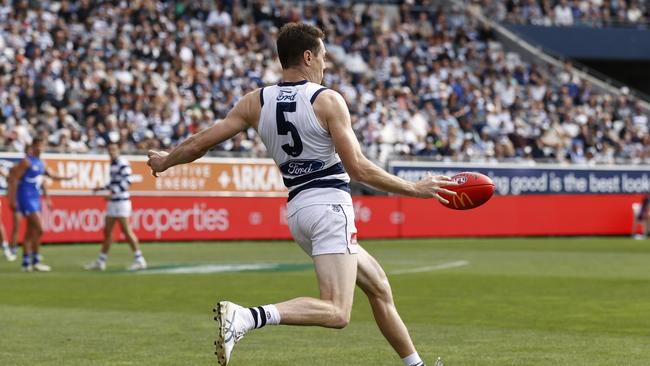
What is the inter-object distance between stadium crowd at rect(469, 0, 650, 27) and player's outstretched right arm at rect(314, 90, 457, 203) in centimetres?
4468

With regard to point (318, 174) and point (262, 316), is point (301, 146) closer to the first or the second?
point (318, 174)

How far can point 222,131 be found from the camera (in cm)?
816

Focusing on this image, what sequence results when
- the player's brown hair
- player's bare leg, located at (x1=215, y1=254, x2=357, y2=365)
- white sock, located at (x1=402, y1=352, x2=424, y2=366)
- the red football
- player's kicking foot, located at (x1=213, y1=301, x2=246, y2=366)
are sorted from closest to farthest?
player's kicking foot, located at (x1=213, y1=301, x2=246, y2=366), player's bare leg, located at (x1=215, y1=254, x2=357, y2=365), the player's brown hair, the red football, white sock, located at (x1=402, y1=352, x2=424, y2=366)

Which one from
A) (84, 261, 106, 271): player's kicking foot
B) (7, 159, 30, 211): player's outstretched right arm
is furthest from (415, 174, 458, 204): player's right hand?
(7, 159, 30, 211): player's outstretched right arm

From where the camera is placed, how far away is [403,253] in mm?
28266

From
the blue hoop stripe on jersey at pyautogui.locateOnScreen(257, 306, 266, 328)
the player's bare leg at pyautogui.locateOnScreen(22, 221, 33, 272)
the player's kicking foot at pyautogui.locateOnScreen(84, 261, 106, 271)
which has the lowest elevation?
the player's kicking foot at pyautogui.locateOnScreen(84, 261, 106, 271)

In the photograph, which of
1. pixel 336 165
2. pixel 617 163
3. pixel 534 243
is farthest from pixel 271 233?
pixel 336 165

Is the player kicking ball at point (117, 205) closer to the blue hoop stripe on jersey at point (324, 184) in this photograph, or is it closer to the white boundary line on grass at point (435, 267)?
the white boundary line on grass at point (435, 267)

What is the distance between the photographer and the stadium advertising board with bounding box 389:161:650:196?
39594mm

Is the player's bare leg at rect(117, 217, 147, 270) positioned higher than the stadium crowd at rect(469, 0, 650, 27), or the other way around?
the stadium crowd at rect(469, 0, 650, 27)

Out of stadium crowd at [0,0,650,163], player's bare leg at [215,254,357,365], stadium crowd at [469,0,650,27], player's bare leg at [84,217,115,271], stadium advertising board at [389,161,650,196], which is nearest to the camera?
player's bare leg at [215,254,357,365]

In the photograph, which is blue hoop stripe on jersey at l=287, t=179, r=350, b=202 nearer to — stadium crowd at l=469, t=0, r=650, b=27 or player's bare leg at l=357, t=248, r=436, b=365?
player's bare leg at l=357, t=248, r=436, b=365

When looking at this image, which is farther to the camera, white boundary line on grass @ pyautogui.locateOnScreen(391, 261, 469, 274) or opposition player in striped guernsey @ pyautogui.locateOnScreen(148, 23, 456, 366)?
white boundary line on grass @ pyautogui.locateOnScreen(391, 261, 469, 274)

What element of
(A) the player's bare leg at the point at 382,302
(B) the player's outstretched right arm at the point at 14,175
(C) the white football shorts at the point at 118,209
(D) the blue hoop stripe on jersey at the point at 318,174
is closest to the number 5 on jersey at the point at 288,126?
(D) the blue hoop stripe on jersey at the point at 318,174
